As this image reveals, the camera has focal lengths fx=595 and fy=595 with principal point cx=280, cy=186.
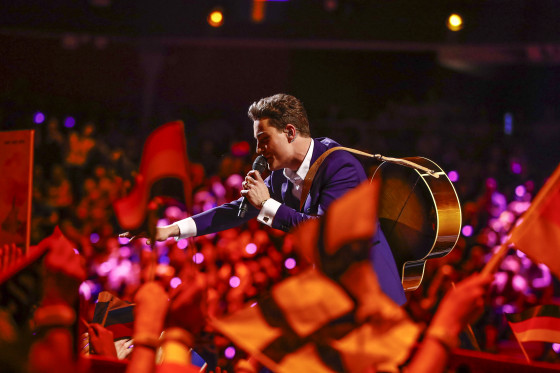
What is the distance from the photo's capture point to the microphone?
7.41 ft

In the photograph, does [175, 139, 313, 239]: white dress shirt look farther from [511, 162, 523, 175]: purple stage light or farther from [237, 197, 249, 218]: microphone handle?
[511, 162, 523, 175]: purple stage light

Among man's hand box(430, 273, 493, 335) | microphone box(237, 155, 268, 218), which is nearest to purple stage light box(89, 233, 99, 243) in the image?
microphone box(237, 155, 268, 218)

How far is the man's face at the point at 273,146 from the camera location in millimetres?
2238

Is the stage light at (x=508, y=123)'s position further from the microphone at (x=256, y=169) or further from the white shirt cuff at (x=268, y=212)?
the white shirt cuff at (x=268, y=212)

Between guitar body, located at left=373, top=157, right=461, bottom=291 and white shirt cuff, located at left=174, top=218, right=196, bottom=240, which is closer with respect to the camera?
guitar body, located at left=373, top=157, right=461, bottom=291

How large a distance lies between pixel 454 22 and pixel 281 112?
3.93m

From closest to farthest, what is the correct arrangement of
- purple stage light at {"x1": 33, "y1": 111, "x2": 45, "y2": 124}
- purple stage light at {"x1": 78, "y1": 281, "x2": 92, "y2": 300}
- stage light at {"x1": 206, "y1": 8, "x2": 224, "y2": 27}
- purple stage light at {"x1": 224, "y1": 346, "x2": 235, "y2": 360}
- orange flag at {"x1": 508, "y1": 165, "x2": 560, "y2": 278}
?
purple stage light at {"x1": 78, "y1": 281, "x2": 92, "y2": 300}
orange flag at {"x1": 508, "y1": 165, "x2": 560, "y2": 278}
purple stage light at {"x1": 224, "y1": 346, "x2": 235, "y2": 360}
stage light at {"x1": 206, "y1": 8, "x2": 224, "y2": 27}
purple stage light at {"x1": 33, "y1": 111, "x2": 45, "y2": 124}

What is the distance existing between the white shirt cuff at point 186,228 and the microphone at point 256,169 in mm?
202

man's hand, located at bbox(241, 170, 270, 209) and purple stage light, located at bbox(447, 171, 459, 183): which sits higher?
man's hand, located at bbox(241, 170, 270, 209)

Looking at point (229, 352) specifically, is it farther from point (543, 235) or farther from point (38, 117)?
point (38, 117)

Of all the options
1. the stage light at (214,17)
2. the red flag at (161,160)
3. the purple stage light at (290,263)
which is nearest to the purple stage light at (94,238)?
the purple stage light at (290,263)

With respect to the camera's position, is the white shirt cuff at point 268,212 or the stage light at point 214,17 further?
the stage light at point 214,17

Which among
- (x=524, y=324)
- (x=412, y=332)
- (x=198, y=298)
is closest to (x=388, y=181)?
(x=524, y=324)

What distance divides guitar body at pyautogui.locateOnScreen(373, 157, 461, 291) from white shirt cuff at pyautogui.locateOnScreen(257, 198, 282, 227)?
45 centimetres
